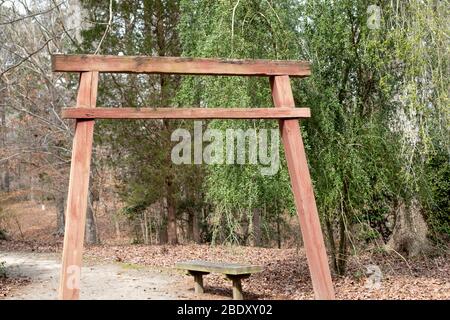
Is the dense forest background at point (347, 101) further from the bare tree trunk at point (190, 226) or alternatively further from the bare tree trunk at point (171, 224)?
the bare tree trunk at point (190, 226)

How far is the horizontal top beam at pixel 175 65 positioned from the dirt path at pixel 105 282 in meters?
3.45

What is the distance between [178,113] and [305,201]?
1350 millimetres

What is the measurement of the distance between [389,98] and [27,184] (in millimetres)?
17824

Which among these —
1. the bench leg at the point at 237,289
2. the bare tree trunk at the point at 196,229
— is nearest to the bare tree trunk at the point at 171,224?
the bare tree trunk at the point at 196,229

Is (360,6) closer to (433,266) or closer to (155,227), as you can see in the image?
(433,266)

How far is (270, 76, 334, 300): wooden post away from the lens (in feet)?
14.8

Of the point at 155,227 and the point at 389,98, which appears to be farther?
the point at 155,227

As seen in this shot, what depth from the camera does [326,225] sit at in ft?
24.8

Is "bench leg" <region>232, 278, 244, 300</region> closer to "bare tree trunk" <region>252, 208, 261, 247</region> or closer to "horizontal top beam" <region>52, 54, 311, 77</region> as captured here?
"horizontal top beam" <region>52, 54, 311, 77</region>

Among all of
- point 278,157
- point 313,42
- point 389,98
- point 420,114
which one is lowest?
point 278,157

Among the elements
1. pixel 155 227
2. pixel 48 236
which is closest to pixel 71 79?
pixel 155 227

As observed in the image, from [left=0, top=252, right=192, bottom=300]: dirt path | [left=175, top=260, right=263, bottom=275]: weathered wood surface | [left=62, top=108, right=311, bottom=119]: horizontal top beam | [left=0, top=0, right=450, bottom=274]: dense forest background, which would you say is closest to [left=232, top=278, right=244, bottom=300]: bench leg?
[left=175, top=260, right=263, bottom=275]: weathered wood surface

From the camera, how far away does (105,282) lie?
8.11 m

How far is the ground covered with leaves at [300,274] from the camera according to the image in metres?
6.86
